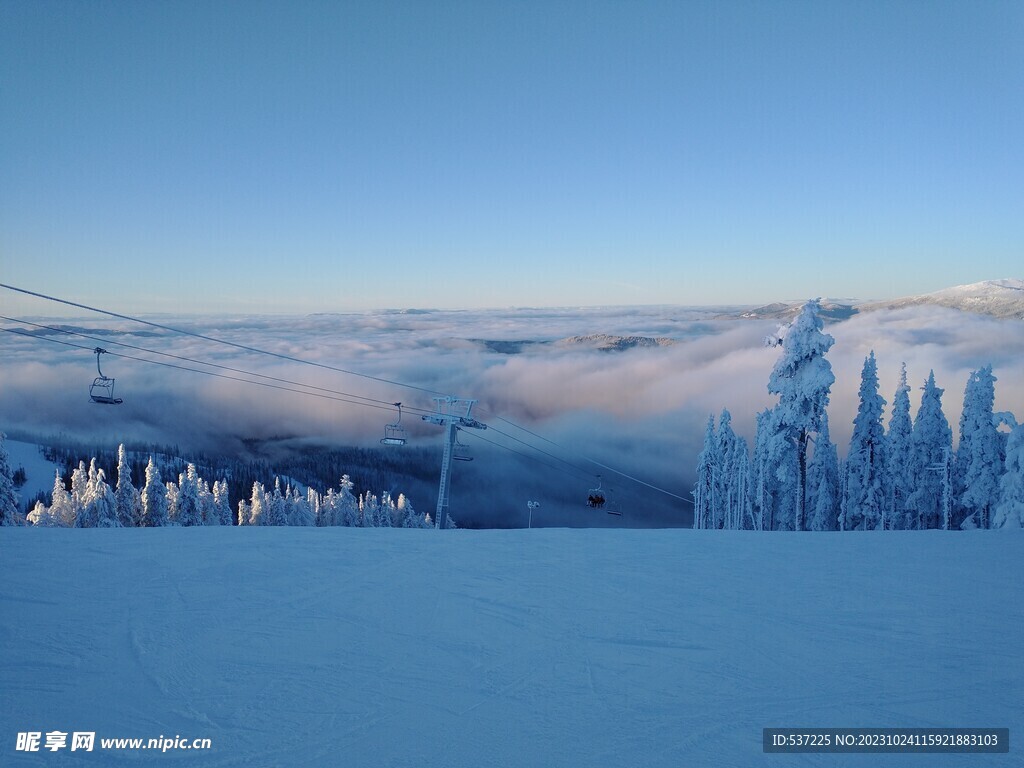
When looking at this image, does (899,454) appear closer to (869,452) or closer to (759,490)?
(869,452)

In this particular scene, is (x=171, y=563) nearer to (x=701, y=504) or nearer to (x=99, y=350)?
(x=99, y=350)

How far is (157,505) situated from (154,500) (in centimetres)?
53

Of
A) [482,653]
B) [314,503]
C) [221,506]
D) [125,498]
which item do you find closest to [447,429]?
[482,653]

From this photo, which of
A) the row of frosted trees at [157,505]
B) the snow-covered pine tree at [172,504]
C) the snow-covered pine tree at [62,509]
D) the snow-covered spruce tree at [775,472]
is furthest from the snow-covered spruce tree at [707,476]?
the snow-covered pine tree at [62,509]

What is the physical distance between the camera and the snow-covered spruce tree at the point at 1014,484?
2877 centimetres

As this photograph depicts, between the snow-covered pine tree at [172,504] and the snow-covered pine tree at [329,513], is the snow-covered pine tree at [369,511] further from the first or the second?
the snow-covered pine tree at [172,504]

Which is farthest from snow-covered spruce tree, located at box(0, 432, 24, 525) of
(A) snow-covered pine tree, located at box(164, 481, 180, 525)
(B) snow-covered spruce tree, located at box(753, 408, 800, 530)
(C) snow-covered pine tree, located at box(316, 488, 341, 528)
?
(B) snow-covered spruce tree, located at box(753, 408, 800, 530)

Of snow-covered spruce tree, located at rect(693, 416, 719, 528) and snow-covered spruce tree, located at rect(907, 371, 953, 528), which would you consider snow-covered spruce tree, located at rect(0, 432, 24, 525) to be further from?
snow-covered spruce tree, located at rect(907, 371, 953, 528)

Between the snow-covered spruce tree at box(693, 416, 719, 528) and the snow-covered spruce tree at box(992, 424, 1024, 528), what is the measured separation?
2498cm

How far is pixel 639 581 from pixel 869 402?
124ft

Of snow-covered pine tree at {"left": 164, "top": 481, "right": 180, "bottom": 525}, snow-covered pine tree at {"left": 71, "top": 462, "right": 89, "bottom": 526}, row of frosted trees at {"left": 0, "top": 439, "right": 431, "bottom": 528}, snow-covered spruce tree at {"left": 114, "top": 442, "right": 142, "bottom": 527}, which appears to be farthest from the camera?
snow-covered pine tree at {"left": 164, "top": 481, "right": 180, "bottom": 525}

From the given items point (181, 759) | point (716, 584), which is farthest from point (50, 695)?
point (716, 584)

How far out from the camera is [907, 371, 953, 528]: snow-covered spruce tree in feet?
143

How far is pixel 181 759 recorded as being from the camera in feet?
15.9
